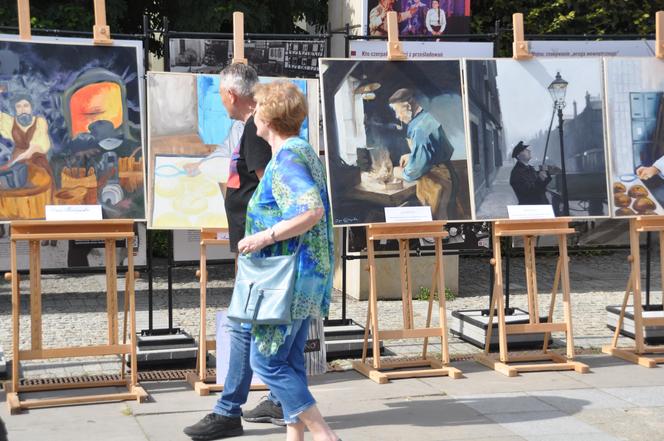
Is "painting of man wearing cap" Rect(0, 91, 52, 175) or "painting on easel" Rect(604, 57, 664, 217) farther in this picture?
"painting on easel" Rect(604, 57, 664, 217)

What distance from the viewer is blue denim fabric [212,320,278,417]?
517 cm

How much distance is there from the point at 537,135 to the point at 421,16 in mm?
3463

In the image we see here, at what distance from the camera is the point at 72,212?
628cm

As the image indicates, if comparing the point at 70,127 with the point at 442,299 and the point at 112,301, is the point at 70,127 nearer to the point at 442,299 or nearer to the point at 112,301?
the point at 112,301

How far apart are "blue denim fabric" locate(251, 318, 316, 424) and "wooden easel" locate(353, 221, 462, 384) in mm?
1816

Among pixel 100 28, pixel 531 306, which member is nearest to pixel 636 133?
pixel 531 306

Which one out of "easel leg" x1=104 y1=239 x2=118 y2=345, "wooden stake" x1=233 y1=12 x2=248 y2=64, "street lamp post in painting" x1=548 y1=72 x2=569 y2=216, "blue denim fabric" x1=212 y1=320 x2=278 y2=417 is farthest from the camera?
"street lamp post in painting" x1=548 y1=72 x2=569 y2=216

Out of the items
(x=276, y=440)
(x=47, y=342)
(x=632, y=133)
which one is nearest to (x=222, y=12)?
(x=47, y=342)

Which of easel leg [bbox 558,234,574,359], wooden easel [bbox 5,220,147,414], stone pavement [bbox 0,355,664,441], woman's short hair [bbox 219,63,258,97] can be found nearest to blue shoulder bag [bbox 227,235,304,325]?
stone pavement [bbox 0,355,664,441]

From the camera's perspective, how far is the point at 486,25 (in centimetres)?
1296

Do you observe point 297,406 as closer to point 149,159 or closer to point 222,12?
point 149,159

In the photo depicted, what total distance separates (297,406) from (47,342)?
12.9 feet

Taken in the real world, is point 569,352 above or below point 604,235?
below

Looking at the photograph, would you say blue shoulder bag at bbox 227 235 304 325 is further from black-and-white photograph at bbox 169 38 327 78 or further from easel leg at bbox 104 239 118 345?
black-and-white photograph at bbox 169 38 327 78
